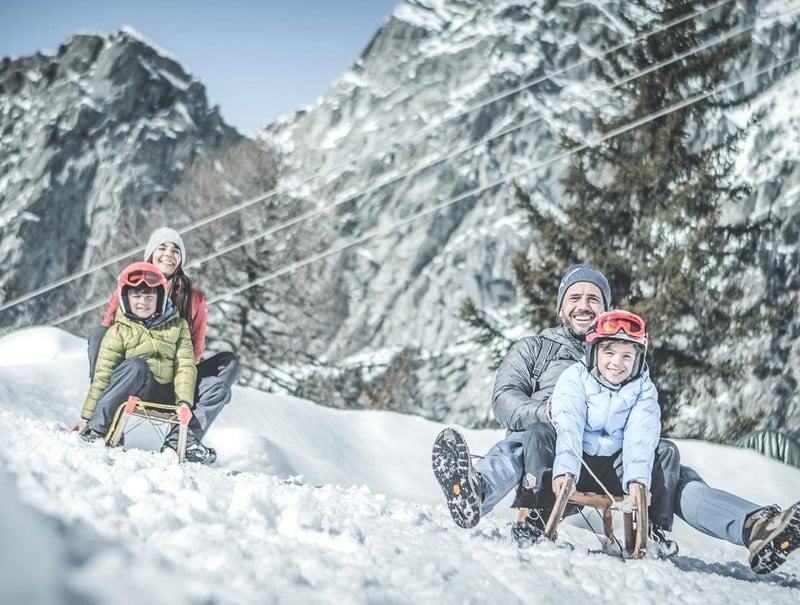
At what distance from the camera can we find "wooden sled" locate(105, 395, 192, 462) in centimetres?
332

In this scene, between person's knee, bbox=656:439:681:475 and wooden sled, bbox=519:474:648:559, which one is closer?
wooden sled, bbox=519:474:648:559

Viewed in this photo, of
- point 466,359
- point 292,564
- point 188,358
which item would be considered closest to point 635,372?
point 292,564

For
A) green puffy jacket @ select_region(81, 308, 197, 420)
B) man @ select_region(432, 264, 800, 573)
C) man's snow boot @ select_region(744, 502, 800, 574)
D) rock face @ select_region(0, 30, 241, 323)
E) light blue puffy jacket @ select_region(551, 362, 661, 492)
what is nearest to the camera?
man's snow boot @ select_region(744, 502, 800, 574)

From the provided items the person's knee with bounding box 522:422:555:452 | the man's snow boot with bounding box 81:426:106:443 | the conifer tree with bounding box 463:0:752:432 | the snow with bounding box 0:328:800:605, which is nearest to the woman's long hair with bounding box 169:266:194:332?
the man's snow boot with bounding box 81:426:106:443

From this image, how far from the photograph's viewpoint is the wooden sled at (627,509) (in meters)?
2.39

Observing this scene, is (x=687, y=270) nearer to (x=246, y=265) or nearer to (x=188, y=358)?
(x=188, y=358)

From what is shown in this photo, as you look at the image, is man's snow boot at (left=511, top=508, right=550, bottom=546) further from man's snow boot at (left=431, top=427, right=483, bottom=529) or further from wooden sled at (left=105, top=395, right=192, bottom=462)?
wooden sled at (left=105, top=395, right=192, bottom=462)

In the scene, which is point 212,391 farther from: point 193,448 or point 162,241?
point 162,241

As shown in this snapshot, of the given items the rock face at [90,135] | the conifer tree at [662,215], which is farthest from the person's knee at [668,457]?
the rock face at [90,135]

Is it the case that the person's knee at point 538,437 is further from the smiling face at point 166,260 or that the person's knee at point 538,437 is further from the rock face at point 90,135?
the rock face at point 90,135

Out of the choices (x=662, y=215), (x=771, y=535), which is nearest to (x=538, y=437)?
(x=771, y=535)

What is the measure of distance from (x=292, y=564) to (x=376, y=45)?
80995 millimetres

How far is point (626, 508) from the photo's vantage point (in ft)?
8.19

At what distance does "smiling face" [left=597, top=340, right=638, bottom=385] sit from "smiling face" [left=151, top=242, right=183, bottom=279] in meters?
2.56
